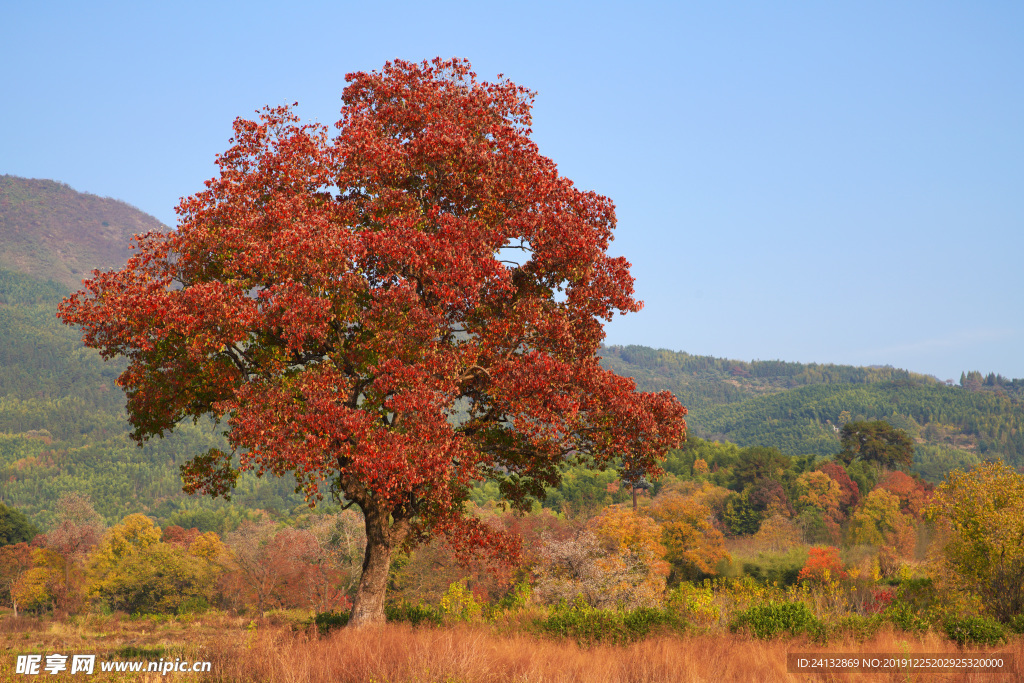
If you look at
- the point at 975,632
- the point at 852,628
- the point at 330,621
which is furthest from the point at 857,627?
the point at 330,621

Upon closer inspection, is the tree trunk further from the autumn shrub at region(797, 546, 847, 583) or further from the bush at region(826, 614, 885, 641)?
the autumn shrub at region(797, 546, 847, 583)

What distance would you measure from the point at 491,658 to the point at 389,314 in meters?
5.45

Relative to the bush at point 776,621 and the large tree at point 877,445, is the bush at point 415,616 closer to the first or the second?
the bush at point 776,621

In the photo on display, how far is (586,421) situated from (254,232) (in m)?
6.69

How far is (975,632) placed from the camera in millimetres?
13719

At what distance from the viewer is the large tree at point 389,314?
11.0 metres

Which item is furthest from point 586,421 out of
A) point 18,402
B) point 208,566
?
point 18,402

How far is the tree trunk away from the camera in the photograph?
13.5 m

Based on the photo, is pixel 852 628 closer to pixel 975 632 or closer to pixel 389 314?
pixel 975 632

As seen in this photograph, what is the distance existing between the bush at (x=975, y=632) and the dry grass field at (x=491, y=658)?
0.34m

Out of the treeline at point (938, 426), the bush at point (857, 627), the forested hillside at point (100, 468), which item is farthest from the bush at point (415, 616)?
the treeline at point (938, 426)

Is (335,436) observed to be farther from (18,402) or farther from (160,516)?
(18,402)

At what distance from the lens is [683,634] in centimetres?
1345

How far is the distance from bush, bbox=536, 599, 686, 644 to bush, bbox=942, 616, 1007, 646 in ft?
17.3
